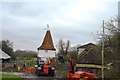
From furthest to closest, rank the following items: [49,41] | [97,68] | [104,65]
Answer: [49,41], [97,68], [104,65]

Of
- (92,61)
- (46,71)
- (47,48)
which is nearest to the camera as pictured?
(46,71)

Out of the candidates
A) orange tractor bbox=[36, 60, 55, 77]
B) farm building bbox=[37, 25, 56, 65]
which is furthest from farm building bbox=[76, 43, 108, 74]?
farm building bbox=[37, 25, 56, 65]

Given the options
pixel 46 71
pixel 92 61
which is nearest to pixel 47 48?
pixel 92 61

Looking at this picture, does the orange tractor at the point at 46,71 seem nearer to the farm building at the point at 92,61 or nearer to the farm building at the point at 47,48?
the farm building at the point at 92,61

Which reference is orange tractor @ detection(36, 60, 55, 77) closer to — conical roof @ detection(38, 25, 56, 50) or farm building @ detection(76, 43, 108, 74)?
farm building @ detection(76, 43, 108, 74)

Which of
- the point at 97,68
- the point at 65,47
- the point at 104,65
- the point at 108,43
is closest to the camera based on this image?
the point at 108,43

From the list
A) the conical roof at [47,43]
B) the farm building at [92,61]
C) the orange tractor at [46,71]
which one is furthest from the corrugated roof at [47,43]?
the orange tractor at [46,71]

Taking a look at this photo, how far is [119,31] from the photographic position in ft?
62.0

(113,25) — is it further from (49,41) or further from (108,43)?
(49,41)

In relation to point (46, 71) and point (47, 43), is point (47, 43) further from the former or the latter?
point (46, 71)

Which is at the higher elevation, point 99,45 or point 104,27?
point 104,27

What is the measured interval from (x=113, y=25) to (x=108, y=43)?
1.44 meters

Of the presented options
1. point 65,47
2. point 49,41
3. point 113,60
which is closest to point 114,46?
point 113,60

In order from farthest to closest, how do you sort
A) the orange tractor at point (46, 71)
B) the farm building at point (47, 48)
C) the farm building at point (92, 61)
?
the farm building at point (47, 48)
the orange tractor at point (46, 71)
the farm building at point (92, 61)
